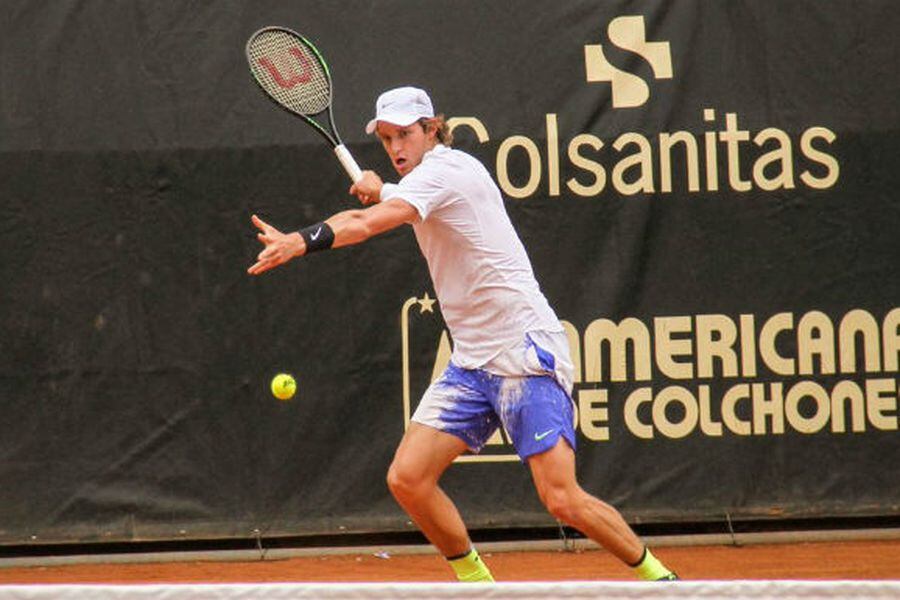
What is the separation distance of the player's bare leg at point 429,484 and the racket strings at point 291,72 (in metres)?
1.23

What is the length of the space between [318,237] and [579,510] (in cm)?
110

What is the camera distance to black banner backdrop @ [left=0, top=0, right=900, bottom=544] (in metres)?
6.27

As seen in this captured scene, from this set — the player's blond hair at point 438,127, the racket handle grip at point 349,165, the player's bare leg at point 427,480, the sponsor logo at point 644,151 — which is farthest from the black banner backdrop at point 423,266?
the player's bare leg at point 427,480

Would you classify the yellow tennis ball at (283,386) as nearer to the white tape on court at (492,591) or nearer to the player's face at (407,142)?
the player's face at (407,142)

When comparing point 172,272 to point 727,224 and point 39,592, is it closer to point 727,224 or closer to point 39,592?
point 727,224

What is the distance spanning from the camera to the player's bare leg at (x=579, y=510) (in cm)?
425

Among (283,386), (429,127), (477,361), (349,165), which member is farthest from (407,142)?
(283,386)

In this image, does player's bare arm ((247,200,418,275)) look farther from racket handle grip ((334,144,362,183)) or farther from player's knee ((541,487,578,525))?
player's knee ((541,487,578,525))

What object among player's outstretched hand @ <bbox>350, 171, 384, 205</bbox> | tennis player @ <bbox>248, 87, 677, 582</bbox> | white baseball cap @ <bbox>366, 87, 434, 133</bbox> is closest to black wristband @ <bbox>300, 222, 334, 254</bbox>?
tennis player @ <bbox>248, 87, 677, 582</bbox>

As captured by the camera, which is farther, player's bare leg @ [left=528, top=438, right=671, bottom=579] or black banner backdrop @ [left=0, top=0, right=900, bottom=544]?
black banner backdrop @ [left=0, top=0, right=900, bottom=544]

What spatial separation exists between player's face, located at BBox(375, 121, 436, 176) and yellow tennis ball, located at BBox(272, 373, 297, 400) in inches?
76.2

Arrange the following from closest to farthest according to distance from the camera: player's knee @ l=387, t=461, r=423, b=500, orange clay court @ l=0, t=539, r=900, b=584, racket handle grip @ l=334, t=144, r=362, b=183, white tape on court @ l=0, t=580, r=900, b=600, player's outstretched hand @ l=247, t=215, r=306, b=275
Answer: white tape on court @ l=0, t=580, r=900, b=600, player's outstretched hand @ l=247, t=215, r=306, b=275, player's knee @ l=387, t=461, r=423, b=500, racket handle grip @ l=334, t=144, r=362, b=183, orange clay court @ l=0, t=539, r=900, b=584

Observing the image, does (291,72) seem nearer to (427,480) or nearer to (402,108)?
(402,108)

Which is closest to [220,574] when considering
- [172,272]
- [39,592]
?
[172,272]
